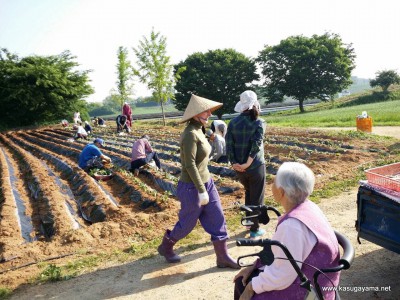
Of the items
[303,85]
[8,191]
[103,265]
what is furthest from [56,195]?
[303,85]

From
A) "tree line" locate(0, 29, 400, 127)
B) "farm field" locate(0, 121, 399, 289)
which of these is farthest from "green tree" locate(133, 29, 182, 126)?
"farm field" locate(0, 121, 399, 289)

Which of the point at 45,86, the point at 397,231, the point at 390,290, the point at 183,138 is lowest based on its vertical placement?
the point at 390,290

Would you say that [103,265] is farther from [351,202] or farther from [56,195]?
[351,202]

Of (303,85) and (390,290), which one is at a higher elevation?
(303,85)

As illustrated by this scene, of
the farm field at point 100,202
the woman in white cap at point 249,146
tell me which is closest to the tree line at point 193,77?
the farm field at point 100,202

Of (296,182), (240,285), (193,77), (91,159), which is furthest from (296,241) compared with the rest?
(193,77)

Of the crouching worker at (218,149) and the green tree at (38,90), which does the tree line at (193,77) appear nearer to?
the green tree at (38,90)

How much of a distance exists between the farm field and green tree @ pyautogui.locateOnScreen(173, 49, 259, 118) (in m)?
27.2

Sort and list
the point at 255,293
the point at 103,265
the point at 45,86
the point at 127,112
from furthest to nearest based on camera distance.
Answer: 1. the point at 45,86
2. the point at 127,112
3. the point at 103,265
4. the point at 255,293

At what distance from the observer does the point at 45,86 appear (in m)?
27.1

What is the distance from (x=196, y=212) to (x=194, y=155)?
665 mm

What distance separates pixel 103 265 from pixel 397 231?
3342 mm

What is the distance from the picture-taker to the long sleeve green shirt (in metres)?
3.71

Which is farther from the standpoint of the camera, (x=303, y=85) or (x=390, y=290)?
(x=303, y=85)
